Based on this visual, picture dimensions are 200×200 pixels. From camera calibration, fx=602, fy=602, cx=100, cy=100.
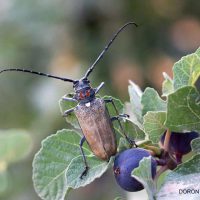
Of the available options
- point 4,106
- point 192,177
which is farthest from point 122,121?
point 4,106

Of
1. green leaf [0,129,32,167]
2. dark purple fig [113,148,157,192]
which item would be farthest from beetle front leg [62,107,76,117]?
green leaf [0,129,32,167]

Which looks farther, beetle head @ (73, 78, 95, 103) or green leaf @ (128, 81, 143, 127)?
beetle head @ (73, 78, 95, 103)

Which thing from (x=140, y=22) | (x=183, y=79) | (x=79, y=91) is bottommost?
(x=183, y=79)

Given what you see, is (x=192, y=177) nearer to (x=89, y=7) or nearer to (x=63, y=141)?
(x=63, y=141)

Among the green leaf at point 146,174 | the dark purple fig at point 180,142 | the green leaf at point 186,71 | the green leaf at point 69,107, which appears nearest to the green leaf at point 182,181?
the green leaf at point 146,174

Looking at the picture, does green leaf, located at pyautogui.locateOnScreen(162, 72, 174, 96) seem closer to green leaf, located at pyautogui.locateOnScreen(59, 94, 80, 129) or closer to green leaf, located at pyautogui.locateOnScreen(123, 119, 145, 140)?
green leaf, located at pyautogui.locateOnScreen(123, 119, 145, 140)
